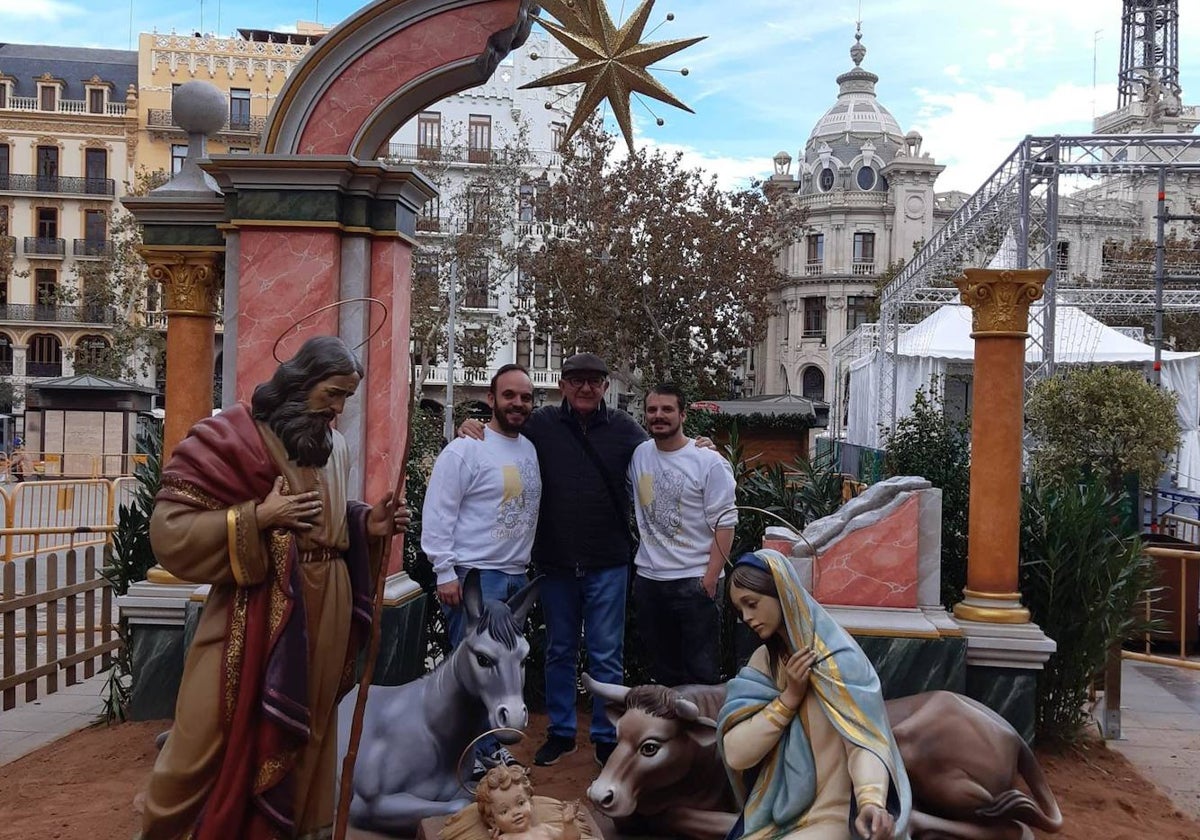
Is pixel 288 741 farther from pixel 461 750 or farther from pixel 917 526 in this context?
pixel 917 526

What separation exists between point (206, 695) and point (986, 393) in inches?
178

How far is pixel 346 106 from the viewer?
20.1 ft

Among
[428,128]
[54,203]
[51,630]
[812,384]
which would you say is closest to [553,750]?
[51,630]

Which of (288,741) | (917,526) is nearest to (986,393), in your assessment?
(917,526)

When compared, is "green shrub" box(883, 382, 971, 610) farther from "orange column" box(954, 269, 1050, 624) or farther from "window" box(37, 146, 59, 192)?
"window" box(37, 146, 59, 192)

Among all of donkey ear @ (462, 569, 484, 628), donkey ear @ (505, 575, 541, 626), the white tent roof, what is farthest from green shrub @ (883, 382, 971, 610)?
the white tent roof

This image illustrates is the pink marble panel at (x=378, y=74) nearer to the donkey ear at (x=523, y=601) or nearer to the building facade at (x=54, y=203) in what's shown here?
the donkey ear at (x=523, y=601)

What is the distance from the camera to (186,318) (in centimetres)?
716

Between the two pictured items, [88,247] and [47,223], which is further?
[47,223]

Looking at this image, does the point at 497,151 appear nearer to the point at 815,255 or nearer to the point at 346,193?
the point at 815,255

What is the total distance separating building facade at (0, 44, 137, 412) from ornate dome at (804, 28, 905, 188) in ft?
97.1

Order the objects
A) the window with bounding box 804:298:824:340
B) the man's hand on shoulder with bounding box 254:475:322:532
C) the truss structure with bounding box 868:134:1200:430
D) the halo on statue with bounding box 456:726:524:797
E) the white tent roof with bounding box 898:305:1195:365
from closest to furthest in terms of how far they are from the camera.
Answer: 1. the man's hand on shoulder with bounding box 254:475:322:532
2. the halo on statue with bounding box 456:726:524:797
3. the truss structure with bounding box 868:134:1200:430
4. the white tent roof with bounding box 898:305:1195:365
5. the window with bounding box 804:298:824:340

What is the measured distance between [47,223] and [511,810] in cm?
4522

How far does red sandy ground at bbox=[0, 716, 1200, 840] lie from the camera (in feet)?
16.5
